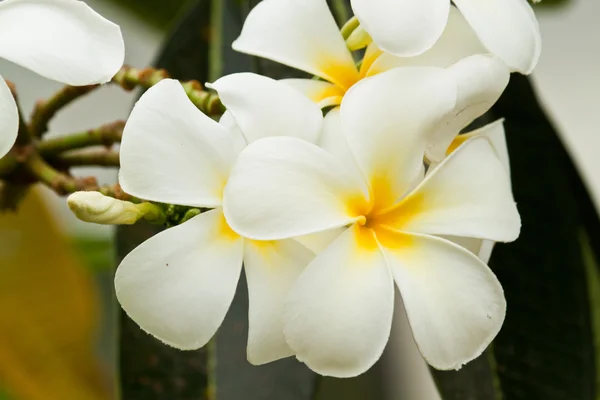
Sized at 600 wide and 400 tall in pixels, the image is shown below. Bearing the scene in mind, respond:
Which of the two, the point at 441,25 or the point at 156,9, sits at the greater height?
the point at 441,25

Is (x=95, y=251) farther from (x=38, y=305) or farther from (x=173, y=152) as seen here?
(x=173, y=152)

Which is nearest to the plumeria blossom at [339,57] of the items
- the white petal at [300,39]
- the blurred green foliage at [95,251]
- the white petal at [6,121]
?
the white petal at [300,39]

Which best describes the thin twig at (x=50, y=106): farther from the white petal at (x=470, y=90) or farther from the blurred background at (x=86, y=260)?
the blurred background at (x=86, y=260)

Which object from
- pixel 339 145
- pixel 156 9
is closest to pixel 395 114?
pixel 339 145

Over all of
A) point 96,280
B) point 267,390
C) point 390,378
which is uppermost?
point 267,390

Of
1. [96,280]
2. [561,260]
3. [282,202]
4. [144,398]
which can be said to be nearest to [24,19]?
[282,202]

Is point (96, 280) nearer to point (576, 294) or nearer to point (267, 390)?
point (267, 390)
